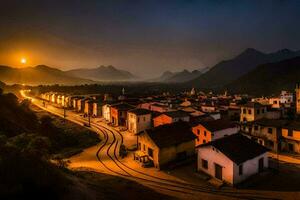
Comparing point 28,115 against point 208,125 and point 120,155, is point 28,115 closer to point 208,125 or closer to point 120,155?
point 120,155

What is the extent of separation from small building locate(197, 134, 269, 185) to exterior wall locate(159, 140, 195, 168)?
4.43 meters

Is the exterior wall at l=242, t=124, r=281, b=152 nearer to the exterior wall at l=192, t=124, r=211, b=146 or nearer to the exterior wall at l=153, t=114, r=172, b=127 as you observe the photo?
the exterior wall at l=192, t=124, r=211, b=146

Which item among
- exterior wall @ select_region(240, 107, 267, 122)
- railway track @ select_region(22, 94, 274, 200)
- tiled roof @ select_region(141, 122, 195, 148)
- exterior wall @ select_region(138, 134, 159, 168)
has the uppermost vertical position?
exterior wall @ select_region(240, 107, 267, 122)

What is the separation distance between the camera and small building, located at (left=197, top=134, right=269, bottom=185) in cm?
2644

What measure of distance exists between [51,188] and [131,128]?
39871 millimetres

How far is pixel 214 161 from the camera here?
28.2 m

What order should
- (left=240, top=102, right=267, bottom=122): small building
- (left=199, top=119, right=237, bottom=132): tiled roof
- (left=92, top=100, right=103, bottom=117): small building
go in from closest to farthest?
(left=199, top=119, right=237, bottom=132): tiled roof < (left=240, top=102, right=267, bottom=122): small building < (left=92, top=100, right=103, bottom=117): small building

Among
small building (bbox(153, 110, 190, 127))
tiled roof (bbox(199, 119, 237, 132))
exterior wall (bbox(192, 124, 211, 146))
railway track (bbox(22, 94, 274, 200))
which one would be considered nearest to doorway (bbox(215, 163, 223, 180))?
railway track (bbox(22, 94, 274, 200))

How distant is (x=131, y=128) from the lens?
55500 mm

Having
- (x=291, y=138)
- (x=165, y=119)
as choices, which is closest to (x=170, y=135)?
(x=165, y=119)

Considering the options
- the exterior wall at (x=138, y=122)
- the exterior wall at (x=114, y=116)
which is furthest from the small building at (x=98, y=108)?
the exterior wall at (x=138, y=122)

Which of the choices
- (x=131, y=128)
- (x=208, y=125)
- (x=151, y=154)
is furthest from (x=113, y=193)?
(x=131, y=128)

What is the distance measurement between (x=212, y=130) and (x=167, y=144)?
402 inches

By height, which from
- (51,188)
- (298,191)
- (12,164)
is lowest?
(298,191)
